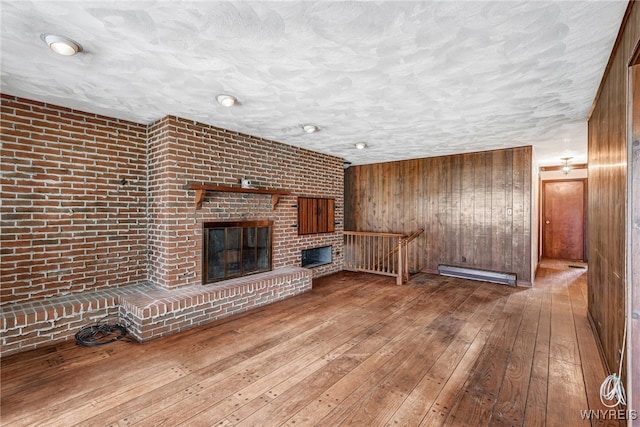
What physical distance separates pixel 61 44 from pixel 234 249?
270 centimetres

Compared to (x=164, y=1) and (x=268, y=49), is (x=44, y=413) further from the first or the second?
(x=268, y=49)

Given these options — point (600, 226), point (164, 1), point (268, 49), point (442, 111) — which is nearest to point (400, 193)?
point (442, 111)

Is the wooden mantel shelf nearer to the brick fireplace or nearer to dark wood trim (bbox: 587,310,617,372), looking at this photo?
A: the brick fireplace

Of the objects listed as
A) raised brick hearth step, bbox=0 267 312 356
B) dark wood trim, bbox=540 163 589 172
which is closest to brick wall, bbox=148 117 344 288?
raised brick hearth step, bbox=0 267 312 356

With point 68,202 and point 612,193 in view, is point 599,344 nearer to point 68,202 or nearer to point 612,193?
point 612,193

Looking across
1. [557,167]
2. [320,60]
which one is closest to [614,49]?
[320,60]

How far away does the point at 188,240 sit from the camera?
350 centimetres

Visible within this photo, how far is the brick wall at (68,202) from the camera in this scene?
110 inches

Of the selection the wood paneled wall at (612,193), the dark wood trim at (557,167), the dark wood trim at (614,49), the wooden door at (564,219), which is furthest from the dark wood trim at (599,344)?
the wooden door at (564,219)

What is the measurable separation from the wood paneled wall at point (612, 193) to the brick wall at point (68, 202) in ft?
14.7

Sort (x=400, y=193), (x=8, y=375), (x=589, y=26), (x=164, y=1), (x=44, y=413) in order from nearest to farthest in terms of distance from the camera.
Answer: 1. (x=164, y=1)
2. (x=589, y=26)
3. (x=44, y=413)
4. (x=8, y=375)
5. (x=400, y=193)

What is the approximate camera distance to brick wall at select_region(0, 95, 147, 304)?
110 inches

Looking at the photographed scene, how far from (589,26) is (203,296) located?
12.8ft

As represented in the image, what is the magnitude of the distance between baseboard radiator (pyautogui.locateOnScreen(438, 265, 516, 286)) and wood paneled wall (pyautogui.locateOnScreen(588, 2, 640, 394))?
2130 millimetres
